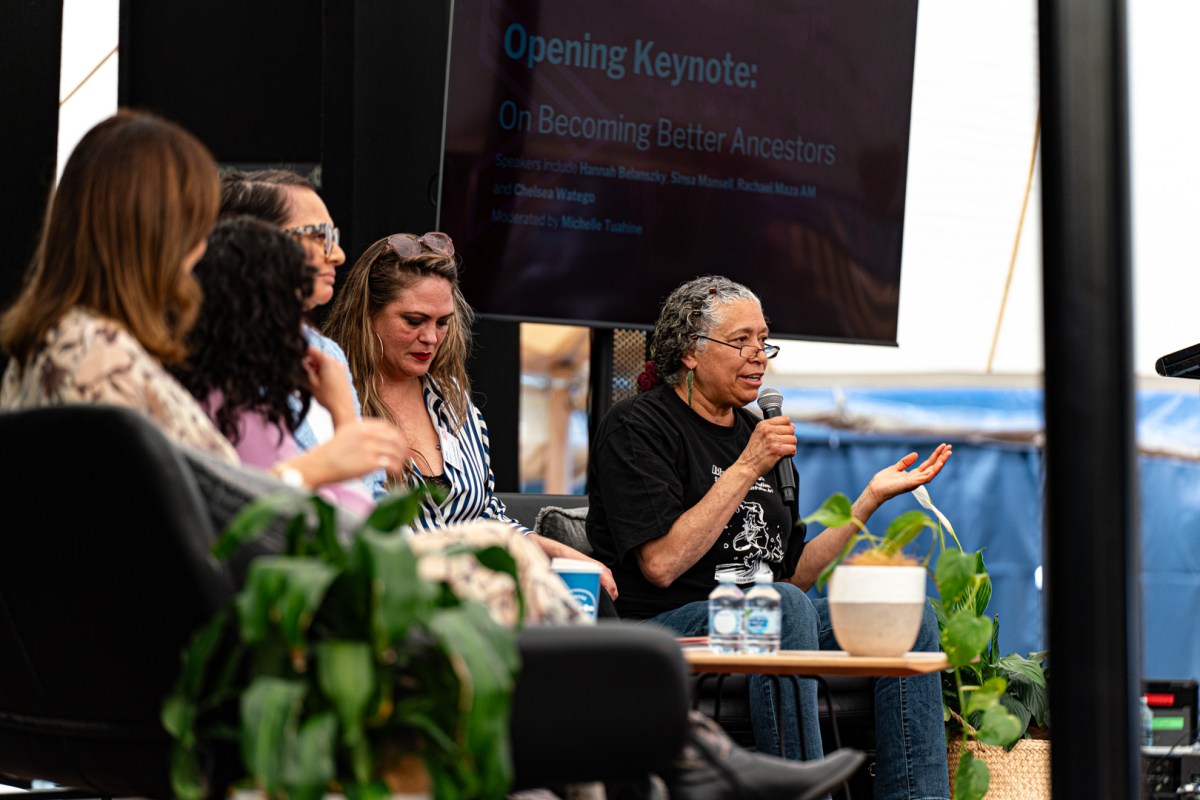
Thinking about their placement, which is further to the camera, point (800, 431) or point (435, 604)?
point (800, 431)

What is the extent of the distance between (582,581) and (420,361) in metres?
0.87

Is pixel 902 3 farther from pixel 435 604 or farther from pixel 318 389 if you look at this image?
pixel 435 604

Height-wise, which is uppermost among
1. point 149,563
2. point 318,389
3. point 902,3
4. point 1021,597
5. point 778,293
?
point 902,3

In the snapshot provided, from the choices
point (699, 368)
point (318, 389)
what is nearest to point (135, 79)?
point (699, 368)

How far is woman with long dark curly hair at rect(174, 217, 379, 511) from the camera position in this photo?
1686mm

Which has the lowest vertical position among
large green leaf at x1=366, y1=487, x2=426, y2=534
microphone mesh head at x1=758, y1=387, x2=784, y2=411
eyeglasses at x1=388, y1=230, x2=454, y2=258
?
large green leaf at x1=366, y1=487, x2=426, y2=534

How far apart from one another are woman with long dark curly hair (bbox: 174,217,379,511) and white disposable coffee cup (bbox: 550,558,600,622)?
1.54 ft

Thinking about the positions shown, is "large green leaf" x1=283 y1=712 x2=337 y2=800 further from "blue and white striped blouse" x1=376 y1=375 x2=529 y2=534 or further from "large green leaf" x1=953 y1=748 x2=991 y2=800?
"blue and white striped blouse" x1=376 y1=375 x2=529 y2=534

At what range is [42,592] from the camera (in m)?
1.49

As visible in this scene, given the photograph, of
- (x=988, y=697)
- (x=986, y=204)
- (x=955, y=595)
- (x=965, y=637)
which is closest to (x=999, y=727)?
(x=988, y=697)

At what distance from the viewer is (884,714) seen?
2871mm

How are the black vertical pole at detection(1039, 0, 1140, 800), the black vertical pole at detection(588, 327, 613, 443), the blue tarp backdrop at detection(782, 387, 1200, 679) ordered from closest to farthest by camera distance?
1. the black vertical pole at detection(1039, 0, 1140, 800)
2. the black vertical pole at detection(588, 327, 613, 443)
3. the blue tarp backdrop at detection(782, 387, 1200, 679)

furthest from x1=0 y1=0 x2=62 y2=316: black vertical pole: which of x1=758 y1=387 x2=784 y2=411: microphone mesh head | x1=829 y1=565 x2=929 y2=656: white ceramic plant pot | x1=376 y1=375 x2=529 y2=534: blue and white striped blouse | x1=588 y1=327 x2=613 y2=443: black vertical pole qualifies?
x1=829 y1=565 x2=929 y2=656: white ceramic plant pot

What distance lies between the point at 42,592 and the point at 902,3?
322 centimetres
